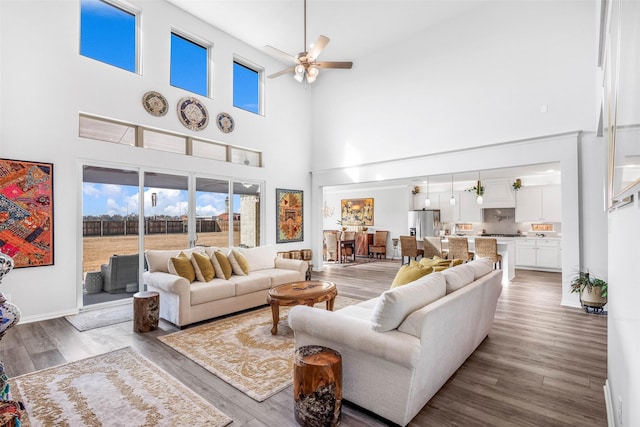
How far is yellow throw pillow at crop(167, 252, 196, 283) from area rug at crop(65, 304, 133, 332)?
3.08 ft

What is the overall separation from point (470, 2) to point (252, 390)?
22.8ft

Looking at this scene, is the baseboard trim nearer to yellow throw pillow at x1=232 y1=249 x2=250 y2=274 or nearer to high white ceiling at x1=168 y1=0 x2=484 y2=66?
yellow throw pillow at x1=232 y1=249 x2=250 y2=274

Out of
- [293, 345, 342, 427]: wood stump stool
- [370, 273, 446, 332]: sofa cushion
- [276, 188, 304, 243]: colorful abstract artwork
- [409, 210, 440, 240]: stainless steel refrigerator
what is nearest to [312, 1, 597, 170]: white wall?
[276, 188, 304, 243]: colorful abstract artwork

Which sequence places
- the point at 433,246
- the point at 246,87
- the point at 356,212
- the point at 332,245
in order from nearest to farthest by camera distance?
the point at 246,87 → the point at 433,246 → the point at 332,245 → the point at 356,212

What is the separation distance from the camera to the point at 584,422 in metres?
2.08

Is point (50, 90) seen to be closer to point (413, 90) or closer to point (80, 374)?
point (80, 374)

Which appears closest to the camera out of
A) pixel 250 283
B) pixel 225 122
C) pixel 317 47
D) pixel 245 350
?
pixel 245 350

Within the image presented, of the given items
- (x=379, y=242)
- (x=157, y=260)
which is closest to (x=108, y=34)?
(x=157, y=260)

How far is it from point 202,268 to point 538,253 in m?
8.53

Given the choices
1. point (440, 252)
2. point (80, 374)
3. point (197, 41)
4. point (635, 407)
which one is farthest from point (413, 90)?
point (80, 374)

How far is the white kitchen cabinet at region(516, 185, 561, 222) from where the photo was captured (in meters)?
8.48

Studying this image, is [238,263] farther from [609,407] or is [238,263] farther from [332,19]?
[332,19]

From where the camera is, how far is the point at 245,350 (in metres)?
3.18

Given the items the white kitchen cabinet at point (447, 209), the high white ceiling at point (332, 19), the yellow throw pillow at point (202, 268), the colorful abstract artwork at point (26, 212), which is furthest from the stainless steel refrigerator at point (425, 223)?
the colorful abstract artwork at point (26, 212)
